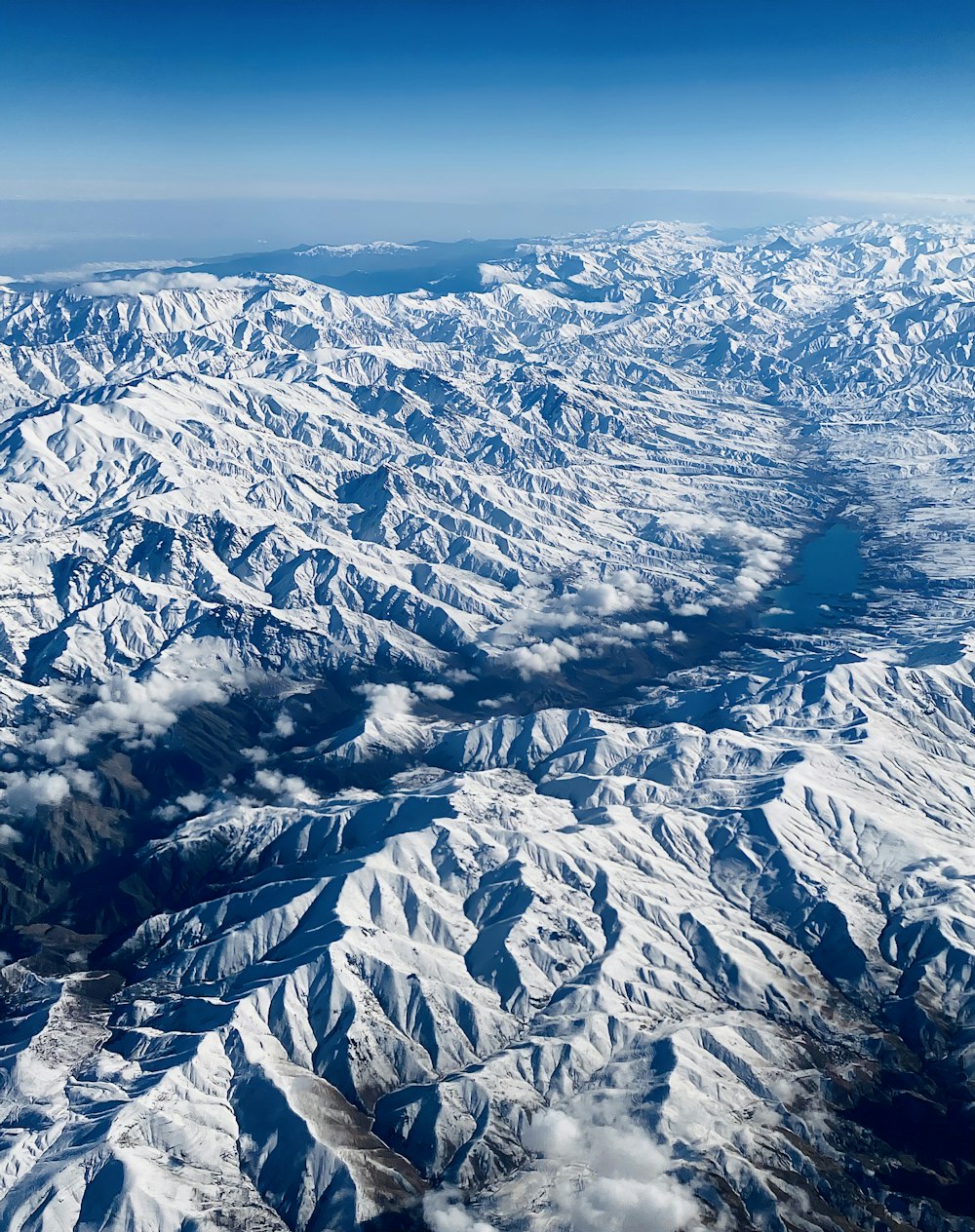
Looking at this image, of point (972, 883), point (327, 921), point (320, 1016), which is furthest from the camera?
point (972, 883)

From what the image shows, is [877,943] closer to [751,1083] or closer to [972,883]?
[972,883]

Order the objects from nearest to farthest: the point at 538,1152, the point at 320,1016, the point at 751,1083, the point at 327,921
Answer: the point at 538,1152 < the point at 751,1083 < the point at 320,1016 < the point at 327,921

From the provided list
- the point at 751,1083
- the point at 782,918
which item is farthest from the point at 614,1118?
the point at 782,918

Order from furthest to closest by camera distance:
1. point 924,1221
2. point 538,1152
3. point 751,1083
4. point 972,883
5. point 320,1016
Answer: point 972,883 → point 320,1016 → point 751,1083 → point 538,1152 → point 924,1221

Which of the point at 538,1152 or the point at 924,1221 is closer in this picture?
the point at 924,1221

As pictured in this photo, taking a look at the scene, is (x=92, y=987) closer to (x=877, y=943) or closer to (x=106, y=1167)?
(x=106, y=1167)

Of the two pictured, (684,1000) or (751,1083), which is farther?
(684,1000)

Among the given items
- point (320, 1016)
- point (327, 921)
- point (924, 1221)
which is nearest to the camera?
point (924, 1221)

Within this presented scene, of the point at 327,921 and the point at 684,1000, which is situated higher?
the point at 327,921

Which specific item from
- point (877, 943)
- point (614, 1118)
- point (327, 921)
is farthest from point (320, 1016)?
point (877, 943)
